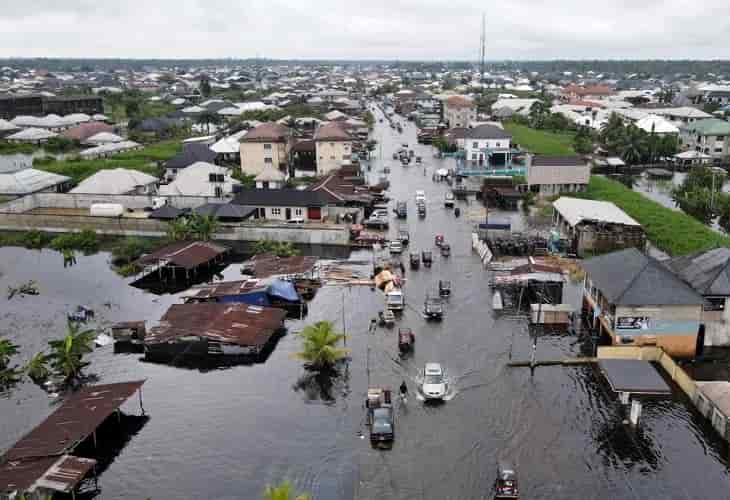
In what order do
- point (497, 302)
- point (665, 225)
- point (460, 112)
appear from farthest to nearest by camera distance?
point (460, 112) < point (665, 225) < point (497, 302)

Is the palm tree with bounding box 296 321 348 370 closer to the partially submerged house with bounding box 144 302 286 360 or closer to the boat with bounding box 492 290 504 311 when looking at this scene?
the partially submerged house with bounding box 144 302 286 360

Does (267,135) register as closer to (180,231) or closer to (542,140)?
(180,231)

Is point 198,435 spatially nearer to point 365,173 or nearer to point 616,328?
point 616,328

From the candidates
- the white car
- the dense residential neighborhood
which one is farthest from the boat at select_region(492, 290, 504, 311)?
the white car

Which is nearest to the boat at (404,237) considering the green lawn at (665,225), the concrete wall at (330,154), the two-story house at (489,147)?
the green lawn at (665,225)

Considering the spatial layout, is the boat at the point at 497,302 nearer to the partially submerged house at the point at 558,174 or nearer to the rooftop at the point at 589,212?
the rooftop at the point at 589,212

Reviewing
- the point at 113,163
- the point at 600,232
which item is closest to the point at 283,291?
the point at 600,232

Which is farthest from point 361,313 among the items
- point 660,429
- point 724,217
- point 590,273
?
point 724,217
